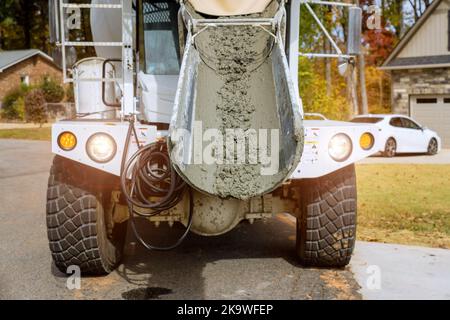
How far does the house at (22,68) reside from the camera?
1780 inches

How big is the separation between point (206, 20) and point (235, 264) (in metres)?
2.47

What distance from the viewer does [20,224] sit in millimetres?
8500

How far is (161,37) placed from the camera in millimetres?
6277

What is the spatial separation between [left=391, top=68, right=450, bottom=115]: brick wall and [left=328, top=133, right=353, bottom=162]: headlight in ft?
69.5

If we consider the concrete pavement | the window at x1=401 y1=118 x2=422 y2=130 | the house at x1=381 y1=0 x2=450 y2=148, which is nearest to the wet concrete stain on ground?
the concrete pavement

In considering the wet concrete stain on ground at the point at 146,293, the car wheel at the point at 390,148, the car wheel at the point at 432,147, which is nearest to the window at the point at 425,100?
the car wheel at the point at 432,147

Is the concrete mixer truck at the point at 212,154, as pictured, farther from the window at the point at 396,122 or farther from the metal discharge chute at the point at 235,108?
the window at the point at 396,122

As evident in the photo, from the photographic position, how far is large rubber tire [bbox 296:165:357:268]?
17.9 ft

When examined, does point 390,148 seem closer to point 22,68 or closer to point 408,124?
point 408,124

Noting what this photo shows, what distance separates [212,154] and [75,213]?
1.44m

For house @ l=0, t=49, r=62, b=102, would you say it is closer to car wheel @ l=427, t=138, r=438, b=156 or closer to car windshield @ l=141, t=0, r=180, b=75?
car wheel @ l=427, t=138, r=438, b=156

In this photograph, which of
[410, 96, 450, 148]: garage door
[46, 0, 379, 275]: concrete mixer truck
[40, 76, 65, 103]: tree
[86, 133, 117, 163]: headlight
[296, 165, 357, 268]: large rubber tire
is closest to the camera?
[46, 0, 379, 275]: concrete mixer truck

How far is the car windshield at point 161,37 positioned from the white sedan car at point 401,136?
14709mm
